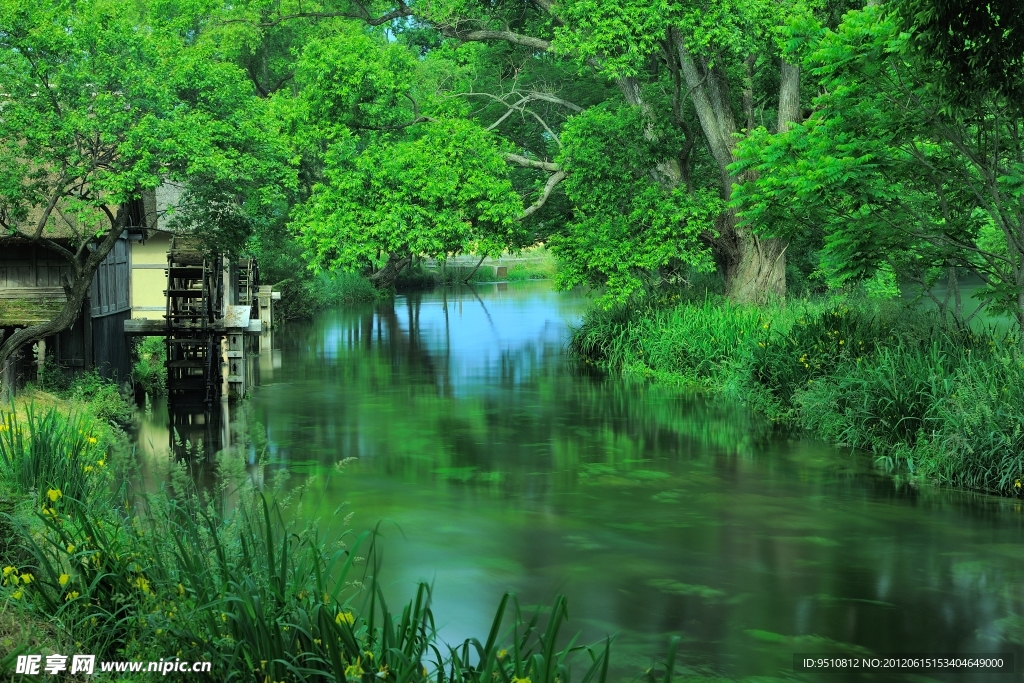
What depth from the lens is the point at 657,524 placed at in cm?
1398

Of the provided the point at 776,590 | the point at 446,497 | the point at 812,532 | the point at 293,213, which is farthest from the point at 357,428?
the point at 776,590

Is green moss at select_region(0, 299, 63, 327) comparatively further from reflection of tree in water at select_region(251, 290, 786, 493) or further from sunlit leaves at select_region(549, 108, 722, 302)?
sunlit leaves at select_region(549, 108, 722, 302)

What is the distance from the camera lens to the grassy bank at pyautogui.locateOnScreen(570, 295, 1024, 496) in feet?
47.9

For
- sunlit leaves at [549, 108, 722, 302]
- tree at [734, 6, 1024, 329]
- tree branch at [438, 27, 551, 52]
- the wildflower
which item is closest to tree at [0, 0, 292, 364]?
tree at [734, 6, 1024, 329]

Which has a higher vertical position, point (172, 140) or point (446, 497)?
point (172, 140)

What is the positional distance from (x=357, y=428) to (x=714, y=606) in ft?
39.6

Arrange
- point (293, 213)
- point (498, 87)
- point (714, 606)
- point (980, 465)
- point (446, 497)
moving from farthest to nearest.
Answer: point (498, 87) → point (293, 213) → point (446, 497) → point (980, 465) → point (714, 606)

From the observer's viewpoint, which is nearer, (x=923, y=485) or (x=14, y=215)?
(x=923, y=485)

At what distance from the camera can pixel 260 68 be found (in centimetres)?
4872

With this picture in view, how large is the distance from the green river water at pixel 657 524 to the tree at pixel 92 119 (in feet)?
14.0

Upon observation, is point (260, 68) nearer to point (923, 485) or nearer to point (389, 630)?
point (923, 485)

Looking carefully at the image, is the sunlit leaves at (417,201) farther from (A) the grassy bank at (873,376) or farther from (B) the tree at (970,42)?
(B) the tree at (970,42)

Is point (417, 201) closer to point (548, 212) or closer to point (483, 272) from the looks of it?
point (548, 212)

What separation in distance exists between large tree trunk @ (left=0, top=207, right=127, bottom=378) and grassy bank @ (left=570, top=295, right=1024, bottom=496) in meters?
12.0
